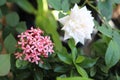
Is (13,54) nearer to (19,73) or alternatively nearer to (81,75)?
(19,73)

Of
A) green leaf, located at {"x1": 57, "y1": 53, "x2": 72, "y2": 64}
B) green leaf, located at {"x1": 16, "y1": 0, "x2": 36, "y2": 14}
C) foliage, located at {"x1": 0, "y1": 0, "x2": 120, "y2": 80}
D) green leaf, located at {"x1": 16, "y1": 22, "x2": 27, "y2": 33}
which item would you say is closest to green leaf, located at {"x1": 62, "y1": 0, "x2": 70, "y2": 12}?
foliage, located at {"x1": 0, "y1": 0, "x2": 120, "y2": 80}

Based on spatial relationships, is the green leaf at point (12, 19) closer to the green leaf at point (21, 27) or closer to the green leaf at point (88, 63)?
the green leaf at point (21, 27)

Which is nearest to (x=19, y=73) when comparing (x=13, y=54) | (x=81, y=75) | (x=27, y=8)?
(x=13, y=54)

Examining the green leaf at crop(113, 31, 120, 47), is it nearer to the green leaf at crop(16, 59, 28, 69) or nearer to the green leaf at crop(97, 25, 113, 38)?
the green leaf at crop(97, 25, 113, 38)

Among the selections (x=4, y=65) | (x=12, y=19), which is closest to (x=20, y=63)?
(x=4, y=65)

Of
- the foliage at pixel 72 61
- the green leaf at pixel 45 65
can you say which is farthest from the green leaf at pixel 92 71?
the green leaf at pixel 45 65
